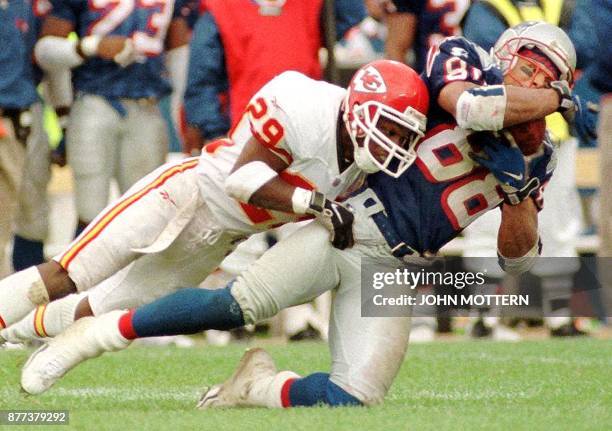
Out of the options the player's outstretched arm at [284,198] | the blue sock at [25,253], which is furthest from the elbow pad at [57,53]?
the player's outstretched arm at [284,198]

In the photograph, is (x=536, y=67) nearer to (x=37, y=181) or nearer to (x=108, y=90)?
(x=108, y=90)

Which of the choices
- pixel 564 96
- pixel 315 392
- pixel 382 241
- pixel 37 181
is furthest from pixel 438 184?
pixel 37 181

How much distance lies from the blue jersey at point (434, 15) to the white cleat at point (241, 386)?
289 cm

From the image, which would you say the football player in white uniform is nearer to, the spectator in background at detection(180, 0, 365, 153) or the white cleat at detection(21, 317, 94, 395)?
the white cleat at detection(21, 317, 94, 395)

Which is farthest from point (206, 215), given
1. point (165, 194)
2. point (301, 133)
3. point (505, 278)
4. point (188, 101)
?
point (505, 278)

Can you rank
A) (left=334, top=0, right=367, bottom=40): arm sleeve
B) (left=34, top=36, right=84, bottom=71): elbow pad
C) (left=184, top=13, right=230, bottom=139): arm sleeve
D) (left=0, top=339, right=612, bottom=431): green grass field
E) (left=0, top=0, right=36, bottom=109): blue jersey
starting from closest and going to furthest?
(left=0, top=339, right=612, bottom=431): green grass field, (left=0, top=0, right=36, bottom=109): blue jersey, (left=34, top=36, right=84, bottom=71): elbow pad, (left=184, top=13, right=230, bottom=139): arm sleeve, (left=334, top=0, right=367, bottom=40): arm sleeve

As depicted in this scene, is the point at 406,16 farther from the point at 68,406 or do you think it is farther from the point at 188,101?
the point at 68,406

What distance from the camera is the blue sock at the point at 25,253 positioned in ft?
24.7

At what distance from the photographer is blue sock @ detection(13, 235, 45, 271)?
7516 millimetres

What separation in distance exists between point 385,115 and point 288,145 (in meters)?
0.32

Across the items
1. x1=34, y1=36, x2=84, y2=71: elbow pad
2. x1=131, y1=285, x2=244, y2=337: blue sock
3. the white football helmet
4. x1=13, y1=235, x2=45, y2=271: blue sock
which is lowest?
x1=13, y1=235, x2=45, y2=271: blue sock

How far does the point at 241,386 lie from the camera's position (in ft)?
15.9

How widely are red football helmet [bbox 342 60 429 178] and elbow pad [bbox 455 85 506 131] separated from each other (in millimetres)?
198

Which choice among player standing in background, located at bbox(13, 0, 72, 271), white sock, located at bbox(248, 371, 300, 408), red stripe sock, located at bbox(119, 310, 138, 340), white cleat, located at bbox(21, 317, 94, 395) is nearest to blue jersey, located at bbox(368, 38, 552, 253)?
white sock, located at bbox(248, 371, 300, 408)
